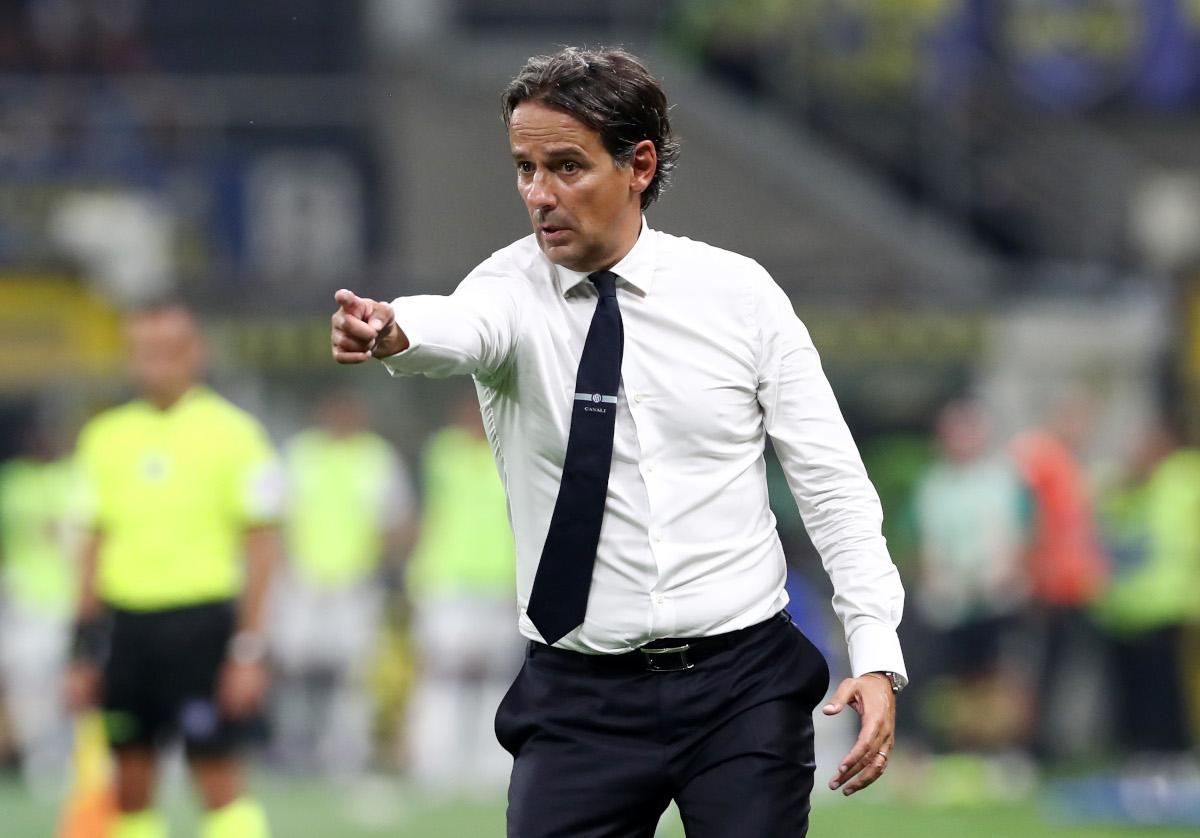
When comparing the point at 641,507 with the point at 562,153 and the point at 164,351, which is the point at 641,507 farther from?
the point at 164,351

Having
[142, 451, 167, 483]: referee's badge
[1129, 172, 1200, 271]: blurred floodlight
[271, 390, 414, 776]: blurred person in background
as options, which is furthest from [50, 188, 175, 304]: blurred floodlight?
[1129, 172, 1200, 271]: blurred floodlight

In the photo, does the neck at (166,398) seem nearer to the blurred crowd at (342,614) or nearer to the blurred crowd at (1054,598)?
the blurred crowd at (342,614)

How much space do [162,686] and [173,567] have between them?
43 centimetres

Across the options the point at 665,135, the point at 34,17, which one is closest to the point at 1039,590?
the point at 665,135

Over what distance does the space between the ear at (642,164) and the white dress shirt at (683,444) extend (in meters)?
0.11

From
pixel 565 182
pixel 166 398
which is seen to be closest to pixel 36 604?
pixel 166 398

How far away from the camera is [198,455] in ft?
23.6

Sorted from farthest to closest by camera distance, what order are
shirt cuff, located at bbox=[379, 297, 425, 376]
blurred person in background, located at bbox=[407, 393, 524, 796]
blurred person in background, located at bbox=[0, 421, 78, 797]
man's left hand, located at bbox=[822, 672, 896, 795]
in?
blurred person in background, located at bbox=[0, 421, 78, 797] → blurred person in background, located at bbox=[407, 393, 524, 796] → man's left hand, located at bbox=[822, 672, 896, 795] → shirt cuff, located at bbox=[379, 297, 425, 376]

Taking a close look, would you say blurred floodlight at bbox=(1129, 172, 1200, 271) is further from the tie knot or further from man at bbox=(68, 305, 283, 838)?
the tie knot

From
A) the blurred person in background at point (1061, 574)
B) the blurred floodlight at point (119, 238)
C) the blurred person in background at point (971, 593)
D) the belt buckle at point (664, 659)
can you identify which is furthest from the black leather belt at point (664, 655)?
the blurred floodlight at point (119, 238)

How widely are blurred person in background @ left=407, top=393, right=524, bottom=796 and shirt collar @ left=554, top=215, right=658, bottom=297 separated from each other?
8289mm

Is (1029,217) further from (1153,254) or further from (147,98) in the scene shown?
(147,98)

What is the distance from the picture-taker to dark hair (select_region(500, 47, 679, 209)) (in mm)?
3715

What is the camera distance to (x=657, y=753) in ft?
12.3
